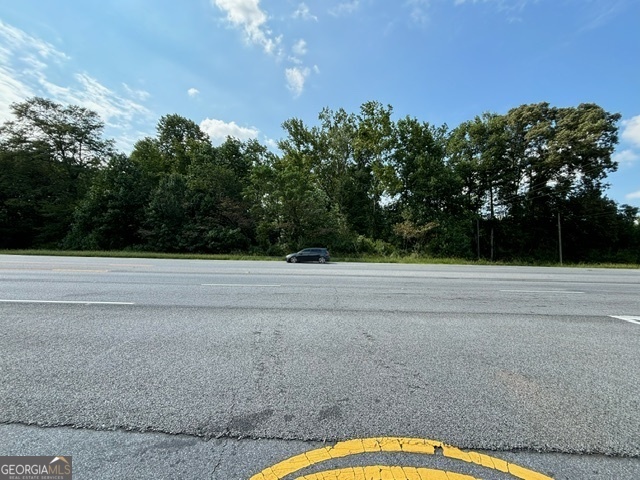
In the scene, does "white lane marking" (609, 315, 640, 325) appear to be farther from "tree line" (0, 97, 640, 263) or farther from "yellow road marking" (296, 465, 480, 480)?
"tree line" (0, 97, 640, 263)

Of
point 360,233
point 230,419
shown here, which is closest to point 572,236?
point 360,233

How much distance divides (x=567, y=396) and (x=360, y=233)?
101 feet

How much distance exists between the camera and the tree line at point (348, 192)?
29516mm

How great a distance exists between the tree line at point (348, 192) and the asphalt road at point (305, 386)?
77.0 feet

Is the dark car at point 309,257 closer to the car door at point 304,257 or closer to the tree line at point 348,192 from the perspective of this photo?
the car door at point 304,257

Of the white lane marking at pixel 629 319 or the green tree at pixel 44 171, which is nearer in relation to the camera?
the white lane marking at pixel 629 319

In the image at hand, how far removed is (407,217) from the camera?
→ 31.4 meters

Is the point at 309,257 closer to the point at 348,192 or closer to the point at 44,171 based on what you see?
the point at 348,192

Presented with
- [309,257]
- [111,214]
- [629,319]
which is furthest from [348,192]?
[629,319]

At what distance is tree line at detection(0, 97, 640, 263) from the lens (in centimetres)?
2952

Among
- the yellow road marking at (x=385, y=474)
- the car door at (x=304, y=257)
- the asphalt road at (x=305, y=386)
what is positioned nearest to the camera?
the yellow road marking at (x=385, y=474)

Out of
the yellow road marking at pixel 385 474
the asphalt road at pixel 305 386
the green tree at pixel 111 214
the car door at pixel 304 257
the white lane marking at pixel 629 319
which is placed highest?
the green tree at pixel 111 214

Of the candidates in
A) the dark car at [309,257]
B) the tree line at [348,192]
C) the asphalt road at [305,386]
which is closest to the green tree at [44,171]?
the tree line at [348,192]

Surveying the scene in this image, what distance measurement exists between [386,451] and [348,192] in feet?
111
